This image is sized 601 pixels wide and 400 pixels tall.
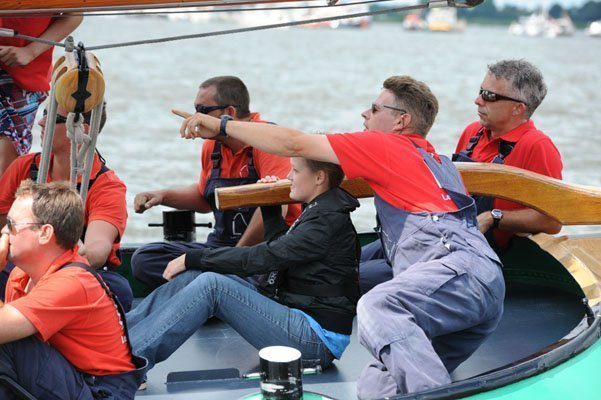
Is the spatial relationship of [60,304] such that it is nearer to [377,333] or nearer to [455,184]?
[377,333]

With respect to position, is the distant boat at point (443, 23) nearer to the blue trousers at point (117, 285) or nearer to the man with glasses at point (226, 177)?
the man with glasses at point (226, 177)

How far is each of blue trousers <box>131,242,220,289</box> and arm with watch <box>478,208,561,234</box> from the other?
1302mm

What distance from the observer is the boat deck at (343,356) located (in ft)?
12.3

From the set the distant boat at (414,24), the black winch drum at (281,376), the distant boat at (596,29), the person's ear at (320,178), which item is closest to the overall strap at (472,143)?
the person's ear at (320,178)

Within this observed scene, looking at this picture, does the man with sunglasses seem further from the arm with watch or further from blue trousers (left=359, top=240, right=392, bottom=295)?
blue trousers (left=359, top=240, right=392, bottom=295)

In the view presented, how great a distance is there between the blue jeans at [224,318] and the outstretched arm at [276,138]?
0.49 metres

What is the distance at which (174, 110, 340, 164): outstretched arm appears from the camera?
143 inches

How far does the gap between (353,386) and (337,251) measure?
1.55 ft

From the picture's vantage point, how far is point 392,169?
143 inches

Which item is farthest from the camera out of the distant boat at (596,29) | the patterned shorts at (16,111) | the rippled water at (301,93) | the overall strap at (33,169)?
the distant boat at (596,29)

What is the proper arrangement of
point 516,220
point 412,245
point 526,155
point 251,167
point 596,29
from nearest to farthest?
point 412,245 → point 516,220 → point 526,155 → point 251,167 → point 596,29

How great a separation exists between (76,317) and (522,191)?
2.11m

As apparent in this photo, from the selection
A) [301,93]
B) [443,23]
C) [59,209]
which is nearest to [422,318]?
[59,209]

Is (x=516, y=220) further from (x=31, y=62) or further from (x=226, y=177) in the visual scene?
(x=31, y=62)
